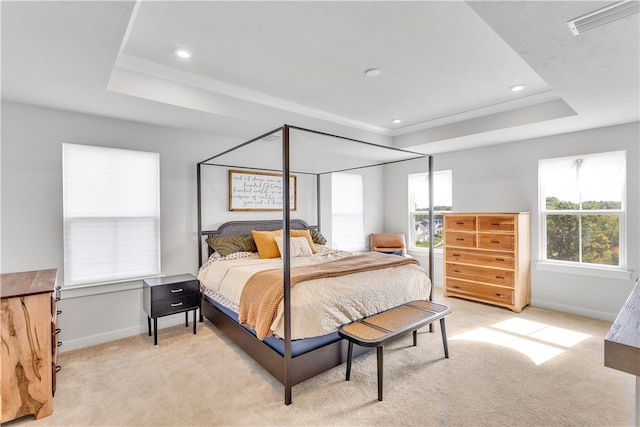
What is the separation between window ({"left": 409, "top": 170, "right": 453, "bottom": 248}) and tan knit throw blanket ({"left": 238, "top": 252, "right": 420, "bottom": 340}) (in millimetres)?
2621

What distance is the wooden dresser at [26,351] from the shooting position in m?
1.95

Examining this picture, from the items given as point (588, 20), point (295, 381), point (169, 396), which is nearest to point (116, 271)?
point (169, 396)

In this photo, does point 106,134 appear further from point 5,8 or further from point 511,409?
point 511,409

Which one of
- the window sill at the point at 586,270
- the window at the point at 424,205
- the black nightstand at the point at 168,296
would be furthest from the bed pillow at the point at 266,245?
the window sill at the point at 586,270

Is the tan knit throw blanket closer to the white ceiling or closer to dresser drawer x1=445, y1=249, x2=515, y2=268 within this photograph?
the white ceiling

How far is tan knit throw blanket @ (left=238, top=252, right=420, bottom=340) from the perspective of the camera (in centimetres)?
235

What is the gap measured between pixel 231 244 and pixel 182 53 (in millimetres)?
2150

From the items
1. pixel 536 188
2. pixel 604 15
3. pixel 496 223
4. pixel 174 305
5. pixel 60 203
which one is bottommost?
pixel 174 305

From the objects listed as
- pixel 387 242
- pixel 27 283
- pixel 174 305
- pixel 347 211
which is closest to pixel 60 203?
pixel 27 283

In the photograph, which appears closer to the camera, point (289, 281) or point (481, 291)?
point (289, 281)

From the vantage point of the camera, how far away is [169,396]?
226cm

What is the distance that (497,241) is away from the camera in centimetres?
427

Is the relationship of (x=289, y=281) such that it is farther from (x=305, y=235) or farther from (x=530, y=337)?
(x=530, y=337)

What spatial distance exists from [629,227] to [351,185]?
3.74 meters
